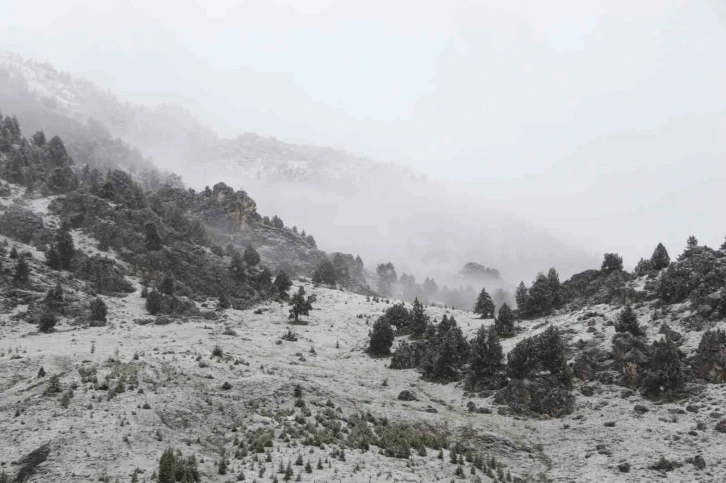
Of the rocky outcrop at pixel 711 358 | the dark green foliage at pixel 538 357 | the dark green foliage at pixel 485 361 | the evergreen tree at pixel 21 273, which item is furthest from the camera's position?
the evergreen tree at pixel 21 273

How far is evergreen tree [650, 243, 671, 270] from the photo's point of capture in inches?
2594

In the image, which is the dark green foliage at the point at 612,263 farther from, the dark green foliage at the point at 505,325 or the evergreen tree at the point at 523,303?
the dark green foliage at the point at 505,325

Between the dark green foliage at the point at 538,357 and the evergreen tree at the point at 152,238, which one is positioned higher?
the evergreen tree at the point at 152,238

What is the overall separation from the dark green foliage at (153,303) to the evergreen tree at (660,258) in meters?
66.2

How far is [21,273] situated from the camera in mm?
63188

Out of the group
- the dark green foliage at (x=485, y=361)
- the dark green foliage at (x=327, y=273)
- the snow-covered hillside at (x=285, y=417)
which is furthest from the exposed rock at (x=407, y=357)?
the dark green foliage at (x=327, y=273)

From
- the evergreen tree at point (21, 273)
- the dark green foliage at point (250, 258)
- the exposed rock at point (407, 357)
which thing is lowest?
the evergreen tree at point (21, 273)

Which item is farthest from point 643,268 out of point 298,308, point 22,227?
point 22,227

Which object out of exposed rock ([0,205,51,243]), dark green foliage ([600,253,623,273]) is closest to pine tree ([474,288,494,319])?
dark green foliage ([600,253,623,273])

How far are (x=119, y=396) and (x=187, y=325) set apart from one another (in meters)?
33.6

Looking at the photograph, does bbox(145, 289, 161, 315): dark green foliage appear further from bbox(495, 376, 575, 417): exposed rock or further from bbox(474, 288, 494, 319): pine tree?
bbox(474, 288, 494, 319): pine tree

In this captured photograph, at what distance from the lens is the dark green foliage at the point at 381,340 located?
62875mm

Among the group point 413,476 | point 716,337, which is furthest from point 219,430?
point 716,337

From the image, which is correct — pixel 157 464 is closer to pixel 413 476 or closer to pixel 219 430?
pixel 219 430
